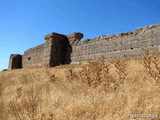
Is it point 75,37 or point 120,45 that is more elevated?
point 75,37

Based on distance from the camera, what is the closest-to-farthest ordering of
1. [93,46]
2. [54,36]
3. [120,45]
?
1. [120,45]
2. [93,46]
3. [54,36]

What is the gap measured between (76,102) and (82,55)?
9461 mm

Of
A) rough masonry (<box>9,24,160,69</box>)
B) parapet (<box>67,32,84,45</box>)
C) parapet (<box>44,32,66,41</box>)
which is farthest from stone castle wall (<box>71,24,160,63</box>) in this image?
parapet (<box>44,32,66,41</box>)

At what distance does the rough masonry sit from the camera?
7877 mm

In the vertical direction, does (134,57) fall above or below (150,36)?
below

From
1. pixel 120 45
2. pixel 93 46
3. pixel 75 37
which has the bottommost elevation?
pixel 120 45

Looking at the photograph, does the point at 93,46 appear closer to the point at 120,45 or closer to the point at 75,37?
the point at 120,45

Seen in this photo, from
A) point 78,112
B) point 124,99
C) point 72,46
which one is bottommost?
point 78,112

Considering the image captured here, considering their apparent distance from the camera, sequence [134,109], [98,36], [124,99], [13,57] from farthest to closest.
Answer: [13,57]
[98,36]
[124,99]
[134,109]

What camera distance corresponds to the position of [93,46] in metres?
10.9

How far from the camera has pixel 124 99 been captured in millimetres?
2223

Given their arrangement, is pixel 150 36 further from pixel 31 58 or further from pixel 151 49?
pixel 31 58

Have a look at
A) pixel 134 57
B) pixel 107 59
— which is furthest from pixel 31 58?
pixel 134 57

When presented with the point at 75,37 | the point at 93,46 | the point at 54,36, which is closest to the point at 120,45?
the point at 93,46
